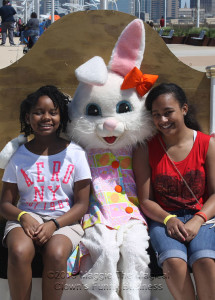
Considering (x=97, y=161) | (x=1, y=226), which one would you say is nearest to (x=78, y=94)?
(x=97, y=161)

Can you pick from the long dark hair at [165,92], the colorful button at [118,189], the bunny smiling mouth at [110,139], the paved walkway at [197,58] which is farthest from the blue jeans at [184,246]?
the paved walkway at [197,58]

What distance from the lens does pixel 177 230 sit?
2.33 meters

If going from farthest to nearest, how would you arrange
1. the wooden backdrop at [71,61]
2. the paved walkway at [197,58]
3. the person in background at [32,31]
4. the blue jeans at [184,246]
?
the paved walkway at [197,58] < the person in background at [32,31] < the wooden backdrop at [71,61] < the blue jeans at [184,246]

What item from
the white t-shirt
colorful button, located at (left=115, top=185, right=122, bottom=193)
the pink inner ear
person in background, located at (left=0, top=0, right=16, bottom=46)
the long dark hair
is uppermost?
the pink inner ear

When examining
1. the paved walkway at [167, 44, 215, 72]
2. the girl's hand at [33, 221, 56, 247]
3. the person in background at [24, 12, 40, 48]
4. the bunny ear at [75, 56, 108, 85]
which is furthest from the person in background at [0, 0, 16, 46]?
the girl's hand at [33, 221, 56, 247]

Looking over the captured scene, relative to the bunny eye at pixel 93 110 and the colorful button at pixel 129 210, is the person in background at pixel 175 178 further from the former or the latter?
the bunny eye at pixel 93 110

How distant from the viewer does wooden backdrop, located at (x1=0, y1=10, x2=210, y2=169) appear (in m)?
2.88

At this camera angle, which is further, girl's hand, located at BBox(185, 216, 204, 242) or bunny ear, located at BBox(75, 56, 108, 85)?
bunny ear, located at BBox(75, 56, 108, 85)

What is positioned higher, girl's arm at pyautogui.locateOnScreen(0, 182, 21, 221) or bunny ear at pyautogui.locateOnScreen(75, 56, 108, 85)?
bunny ear at pyautogui.locateOnScreen(75, 56, 108, 85)

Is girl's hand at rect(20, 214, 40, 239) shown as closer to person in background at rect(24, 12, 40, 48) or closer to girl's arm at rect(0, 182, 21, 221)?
girl's arm at rect(0, 182, 21, 221)

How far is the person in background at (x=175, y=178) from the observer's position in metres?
2.34

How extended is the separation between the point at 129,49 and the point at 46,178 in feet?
3.15

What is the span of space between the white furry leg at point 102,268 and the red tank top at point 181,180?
43 centimetres

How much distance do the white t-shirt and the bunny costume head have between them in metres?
0.20
